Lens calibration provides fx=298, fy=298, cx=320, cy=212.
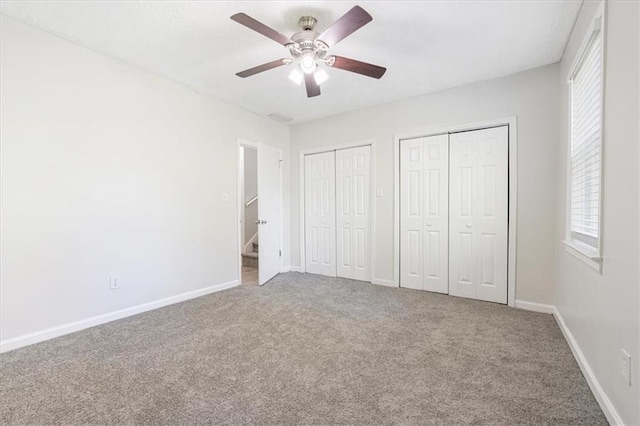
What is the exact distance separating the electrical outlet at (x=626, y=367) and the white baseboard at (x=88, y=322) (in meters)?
3.59

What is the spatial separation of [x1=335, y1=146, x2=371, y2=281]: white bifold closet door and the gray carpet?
4.37ft

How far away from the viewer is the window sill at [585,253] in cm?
167

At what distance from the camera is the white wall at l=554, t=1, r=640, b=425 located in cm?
128

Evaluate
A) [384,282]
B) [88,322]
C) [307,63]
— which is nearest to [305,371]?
[88,322]

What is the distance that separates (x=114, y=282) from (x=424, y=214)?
344cm

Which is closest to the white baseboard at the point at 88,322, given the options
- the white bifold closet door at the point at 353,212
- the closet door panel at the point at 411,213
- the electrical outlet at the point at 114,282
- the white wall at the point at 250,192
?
the electrical outlet at the point at 114,282

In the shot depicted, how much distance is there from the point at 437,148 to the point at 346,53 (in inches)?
64.3

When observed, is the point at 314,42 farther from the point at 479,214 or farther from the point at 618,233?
the point at 479,214

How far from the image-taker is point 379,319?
9.29 ft

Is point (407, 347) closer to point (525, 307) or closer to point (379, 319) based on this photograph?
point (379, 319)

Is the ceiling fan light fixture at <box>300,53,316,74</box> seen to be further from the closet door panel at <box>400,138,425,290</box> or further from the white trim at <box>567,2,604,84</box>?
the closet door panel at <box>400,138,425,290</box>

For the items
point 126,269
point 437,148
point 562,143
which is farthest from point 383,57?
point 126,269

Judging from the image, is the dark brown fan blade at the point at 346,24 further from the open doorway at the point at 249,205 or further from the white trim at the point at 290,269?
the open doorway at the point at 249,205

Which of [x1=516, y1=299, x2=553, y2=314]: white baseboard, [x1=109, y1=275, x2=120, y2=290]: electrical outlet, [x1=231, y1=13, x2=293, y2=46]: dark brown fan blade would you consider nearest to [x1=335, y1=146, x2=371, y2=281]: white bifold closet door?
[x1=516, y1=299, x2=553, y2=314]: white baseboard
